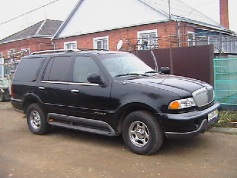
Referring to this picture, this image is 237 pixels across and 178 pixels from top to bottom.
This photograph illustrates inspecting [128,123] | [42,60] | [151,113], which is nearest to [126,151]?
[128,123]

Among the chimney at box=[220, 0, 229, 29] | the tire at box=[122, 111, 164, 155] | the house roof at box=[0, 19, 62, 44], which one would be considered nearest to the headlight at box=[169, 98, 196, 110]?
the tire at box=[122, 111, 164, 155]

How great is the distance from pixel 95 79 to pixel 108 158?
4.73 ft

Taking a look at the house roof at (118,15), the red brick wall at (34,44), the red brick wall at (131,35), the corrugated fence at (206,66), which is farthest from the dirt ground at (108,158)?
the red brick wall at (34,44)

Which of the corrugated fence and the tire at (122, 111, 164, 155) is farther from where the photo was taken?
the corrugated fence

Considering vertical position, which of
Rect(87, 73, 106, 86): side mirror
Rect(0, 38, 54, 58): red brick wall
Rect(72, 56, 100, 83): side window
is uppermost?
Rect(0, 38, 54, 58): red brick wall

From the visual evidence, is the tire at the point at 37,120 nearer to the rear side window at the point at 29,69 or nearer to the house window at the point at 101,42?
the rear side window at the point at 29,69

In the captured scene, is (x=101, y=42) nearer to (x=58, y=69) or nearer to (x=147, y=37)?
(x=147, y=37)

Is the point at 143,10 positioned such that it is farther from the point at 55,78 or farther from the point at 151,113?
the point at 151,113

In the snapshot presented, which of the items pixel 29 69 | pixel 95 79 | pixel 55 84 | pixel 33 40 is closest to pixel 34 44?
pixel 33 40

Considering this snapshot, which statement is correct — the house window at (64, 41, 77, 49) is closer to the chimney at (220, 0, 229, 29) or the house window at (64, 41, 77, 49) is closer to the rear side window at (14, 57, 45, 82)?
the chimney at (220, 0, 229, 29)

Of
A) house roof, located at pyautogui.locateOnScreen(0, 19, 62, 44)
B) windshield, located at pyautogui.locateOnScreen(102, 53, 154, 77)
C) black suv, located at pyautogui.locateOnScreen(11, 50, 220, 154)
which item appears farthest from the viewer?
house roof, located at pyautogui.locateOnScreen(0, 19, 62, 44)

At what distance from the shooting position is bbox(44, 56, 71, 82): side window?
255 inches

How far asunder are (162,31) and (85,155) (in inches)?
524

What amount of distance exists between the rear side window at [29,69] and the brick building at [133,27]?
339 inches
